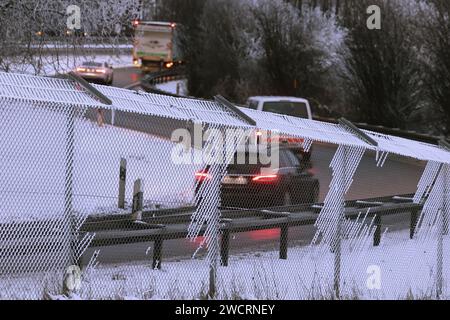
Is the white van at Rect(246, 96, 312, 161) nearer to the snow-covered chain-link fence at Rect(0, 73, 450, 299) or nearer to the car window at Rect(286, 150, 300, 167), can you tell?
the car window at Rect(286, 150, 300, 167)

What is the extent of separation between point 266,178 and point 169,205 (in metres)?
2.91

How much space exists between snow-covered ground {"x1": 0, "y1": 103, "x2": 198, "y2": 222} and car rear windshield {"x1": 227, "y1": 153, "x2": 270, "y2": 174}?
253 centimetres

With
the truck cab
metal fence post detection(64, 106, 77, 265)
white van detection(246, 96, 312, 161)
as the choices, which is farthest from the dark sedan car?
the truck cab

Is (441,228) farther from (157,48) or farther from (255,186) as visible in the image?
(157,48)

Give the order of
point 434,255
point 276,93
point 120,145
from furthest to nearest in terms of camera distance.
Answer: point 276,93
point 434,255
point 120,145

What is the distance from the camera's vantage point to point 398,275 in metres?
10.8

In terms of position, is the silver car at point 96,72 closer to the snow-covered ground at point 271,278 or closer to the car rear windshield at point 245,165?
the car rear windshield at point 245,165

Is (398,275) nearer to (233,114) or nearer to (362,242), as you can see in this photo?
(362,242)

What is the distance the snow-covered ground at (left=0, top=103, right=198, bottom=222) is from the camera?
7852mm

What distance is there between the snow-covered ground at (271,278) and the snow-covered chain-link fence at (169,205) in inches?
0.9

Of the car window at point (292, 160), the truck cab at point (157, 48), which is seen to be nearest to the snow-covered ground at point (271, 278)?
the car window at point (292, 160)

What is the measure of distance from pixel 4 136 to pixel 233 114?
2.23 metres

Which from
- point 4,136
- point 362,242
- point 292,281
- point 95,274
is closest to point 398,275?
point 362,242

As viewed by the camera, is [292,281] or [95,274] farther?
[292,281]
